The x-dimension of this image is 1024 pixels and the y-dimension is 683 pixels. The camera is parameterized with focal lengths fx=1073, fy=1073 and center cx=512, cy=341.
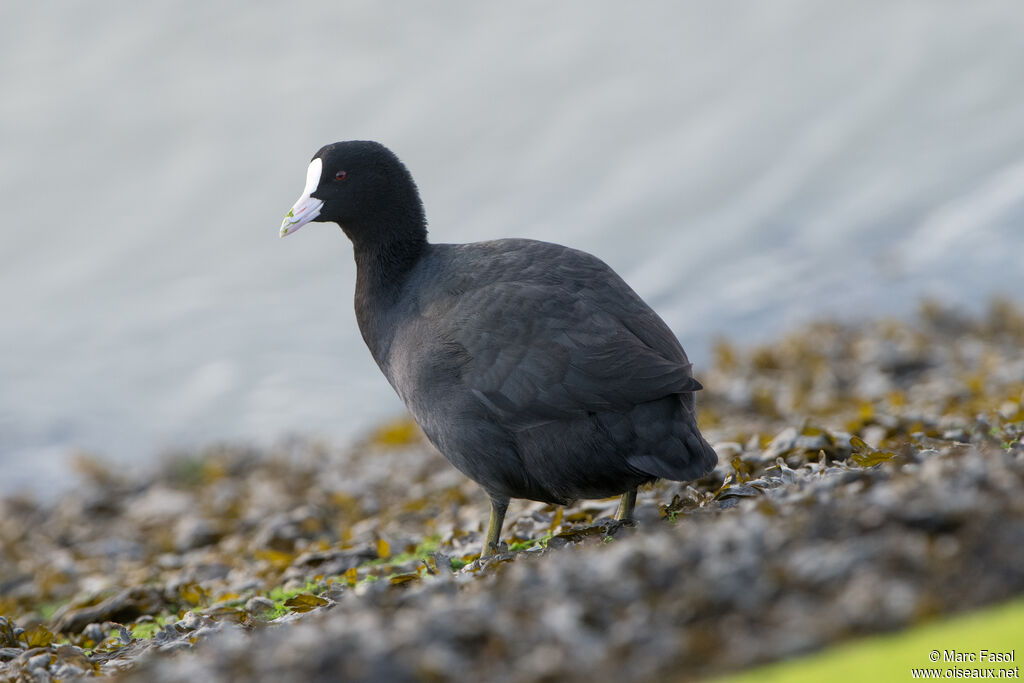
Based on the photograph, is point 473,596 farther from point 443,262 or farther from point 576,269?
point 443,262

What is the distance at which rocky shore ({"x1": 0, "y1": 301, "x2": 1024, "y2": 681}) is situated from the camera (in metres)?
3.45

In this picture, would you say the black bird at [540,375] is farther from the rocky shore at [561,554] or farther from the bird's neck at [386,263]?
the rocky shore at [561,554]

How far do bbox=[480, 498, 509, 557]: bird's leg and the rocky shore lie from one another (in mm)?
178

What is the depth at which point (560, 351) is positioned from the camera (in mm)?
5895

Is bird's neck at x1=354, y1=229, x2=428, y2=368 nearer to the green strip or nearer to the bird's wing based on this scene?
the bird's wing

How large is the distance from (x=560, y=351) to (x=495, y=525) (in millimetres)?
1324

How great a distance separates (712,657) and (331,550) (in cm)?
519

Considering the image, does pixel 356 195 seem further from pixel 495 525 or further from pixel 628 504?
pixel 628 504

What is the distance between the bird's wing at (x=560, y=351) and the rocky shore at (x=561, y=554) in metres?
0.75

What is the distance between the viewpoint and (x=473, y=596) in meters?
4.07

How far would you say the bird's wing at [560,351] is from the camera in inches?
227

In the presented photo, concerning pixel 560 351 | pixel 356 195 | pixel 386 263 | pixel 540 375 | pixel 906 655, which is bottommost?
pixel 906 655

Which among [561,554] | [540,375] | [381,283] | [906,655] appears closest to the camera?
[906,655]

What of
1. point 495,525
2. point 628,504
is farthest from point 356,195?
point 628,504
